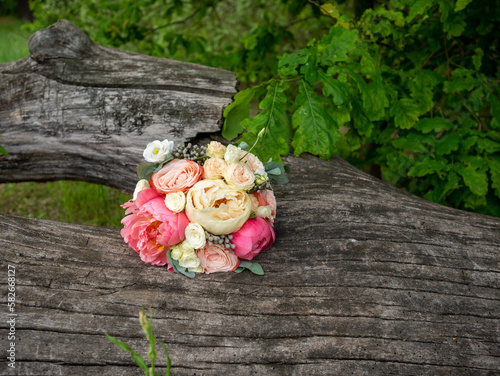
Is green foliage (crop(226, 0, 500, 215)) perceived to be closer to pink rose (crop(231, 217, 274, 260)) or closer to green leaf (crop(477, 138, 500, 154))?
green leaf (crop(477, 138, 500, 154))

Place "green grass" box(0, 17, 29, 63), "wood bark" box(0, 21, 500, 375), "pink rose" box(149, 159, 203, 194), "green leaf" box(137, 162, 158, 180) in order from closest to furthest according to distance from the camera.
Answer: "wood bark" box(0, 21, 500, 375) → "pink rose" box(149, 159, 203, 194) → "green leaf" box(137, 162, 158, 180) → "green grass" box(0, 17, 29, 63)

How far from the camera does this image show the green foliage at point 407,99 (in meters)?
1.82

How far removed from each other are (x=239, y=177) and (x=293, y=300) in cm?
55

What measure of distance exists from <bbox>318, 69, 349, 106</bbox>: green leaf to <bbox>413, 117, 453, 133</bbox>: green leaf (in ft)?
2.42

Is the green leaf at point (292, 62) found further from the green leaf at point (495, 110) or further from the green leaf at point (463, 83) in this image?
the green leaf at point (495, 110)

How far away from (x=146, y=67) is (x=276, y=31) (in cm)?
129

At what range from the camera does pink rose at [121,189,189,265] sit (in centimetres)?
155

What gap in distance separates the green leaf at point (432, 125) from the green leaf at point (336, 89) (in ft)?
2.42

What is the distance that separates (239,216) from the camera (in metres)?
1.53

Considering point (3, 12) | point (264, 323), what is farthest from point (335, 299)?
point (3, 12)

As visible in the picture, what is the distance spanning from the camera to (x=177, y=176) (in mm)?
1642

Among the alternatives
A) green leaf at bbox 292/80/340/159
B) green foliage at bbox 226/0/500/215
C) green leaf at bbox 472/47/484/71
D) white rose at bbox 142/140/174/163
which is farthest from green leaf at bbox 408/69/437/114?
white rose at bbox 142/140/174/163

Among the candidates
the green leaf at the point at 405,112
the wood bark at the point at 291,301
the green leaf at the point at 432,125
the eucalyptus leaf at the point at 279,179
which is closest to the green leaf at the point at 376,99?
the green leaf at the point at 405,112

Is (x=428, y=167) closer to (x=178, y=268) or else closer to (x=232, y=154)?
(x=232, y=154)
